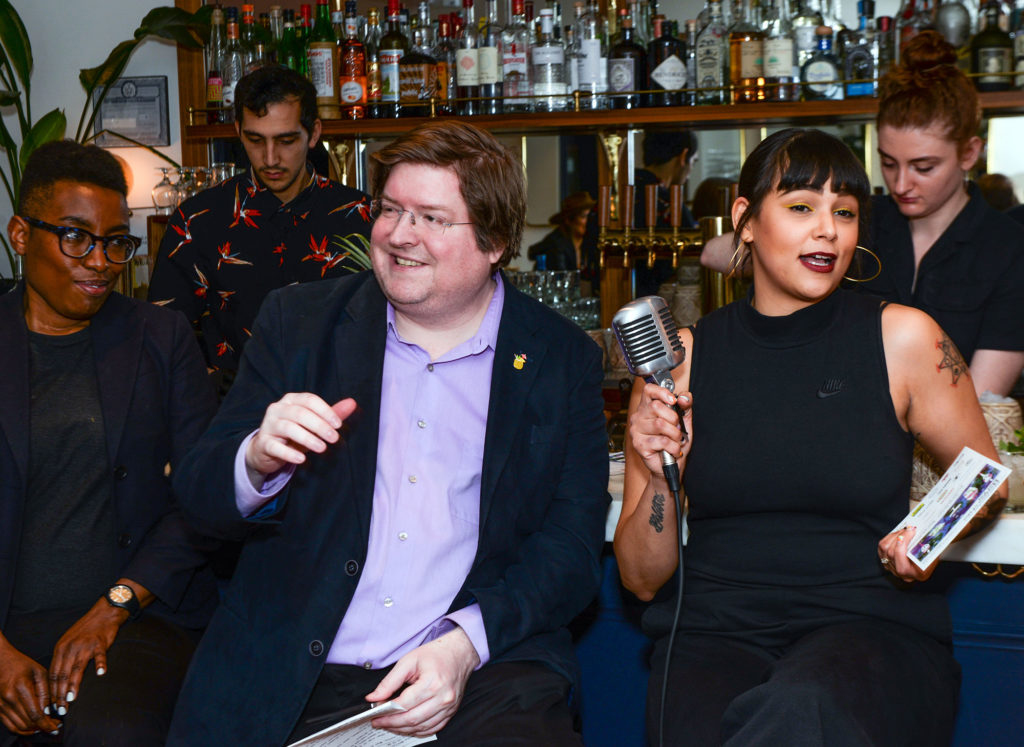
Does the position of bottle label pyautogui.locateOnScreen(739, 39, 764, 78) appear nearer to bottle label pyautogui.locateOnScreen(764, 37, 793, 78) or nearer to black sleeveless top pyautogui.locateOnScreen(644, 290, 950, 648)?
bottle label pyautogui.locateOnScreen(764, 37, 793, 78)

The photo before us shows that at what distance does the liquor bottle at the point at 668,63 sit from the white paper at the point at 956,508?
2.15 meters

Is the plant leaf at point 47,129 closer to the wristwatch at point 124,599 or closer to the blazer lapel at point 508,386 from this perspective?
the wristwatch at point 124,599

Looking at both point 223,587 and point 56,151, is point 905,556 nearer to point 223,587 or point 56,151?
point 223,587

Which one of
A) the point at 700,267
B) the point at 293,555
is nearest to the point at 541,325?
the point at 293,555

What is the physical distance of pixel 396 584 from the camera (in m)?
1.59

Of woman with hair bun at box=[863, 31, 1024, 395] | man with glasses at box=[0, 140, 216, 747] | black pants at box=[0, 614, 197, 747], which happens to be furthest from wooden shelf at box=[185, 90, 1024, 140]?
black pants at box=[0, 614, 197, 747]

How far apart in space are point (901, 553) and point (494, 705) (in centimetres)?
60

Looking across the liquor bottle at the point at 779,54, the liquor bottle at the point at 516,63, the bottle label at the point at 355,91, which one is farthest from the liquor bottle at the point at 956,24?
the bottle label at the point at 355,91

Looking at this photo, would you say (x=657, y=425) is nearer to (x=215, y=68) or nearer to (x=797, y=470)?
(x=797, y=470)

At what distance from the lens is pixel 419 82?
3518 mm

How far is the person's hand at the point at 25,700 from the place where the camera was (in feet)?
5.50

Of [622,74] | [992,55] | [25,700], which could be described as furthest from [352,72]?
[25,700]

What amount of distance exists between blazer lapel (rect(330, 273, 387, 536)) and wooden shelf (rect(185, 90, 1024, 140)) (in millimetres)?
1845

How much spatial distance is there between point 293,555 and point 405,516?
179 millimetres
